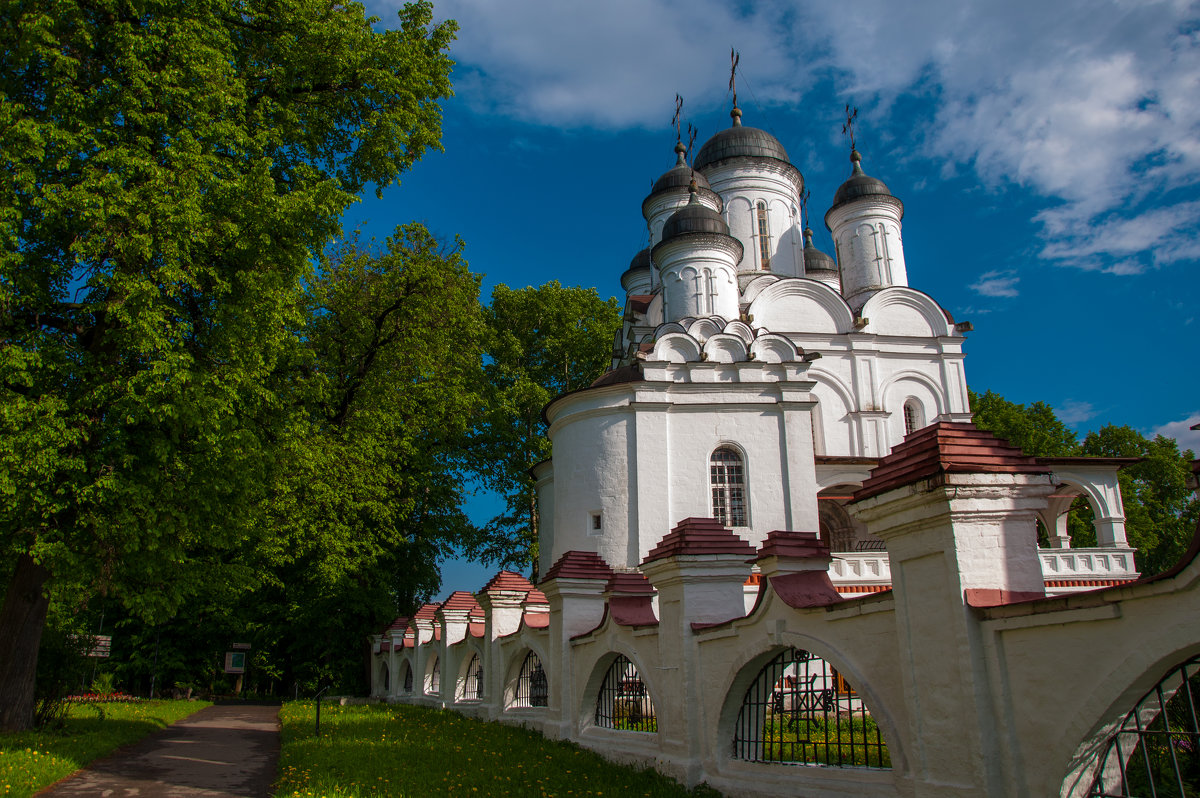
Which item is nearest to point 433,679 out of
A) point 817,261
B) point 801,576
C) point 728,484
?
point 728,484

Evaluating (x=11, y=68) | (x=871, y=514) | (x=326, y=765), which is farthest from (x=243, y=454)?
(x=871, y=514)

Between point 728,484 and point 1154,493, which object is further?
point 1154,493

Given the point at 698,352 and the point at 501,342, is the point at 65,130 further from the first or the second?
the point at 501,342

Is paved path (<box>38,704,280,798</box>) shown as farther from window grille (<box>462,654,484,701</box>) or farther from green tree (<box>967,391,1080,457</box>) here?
green tree (<box>967,391,1080,457</box>)

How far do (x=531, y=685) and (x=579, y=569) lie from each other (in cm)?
301

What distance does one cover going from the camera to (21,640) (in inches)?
416

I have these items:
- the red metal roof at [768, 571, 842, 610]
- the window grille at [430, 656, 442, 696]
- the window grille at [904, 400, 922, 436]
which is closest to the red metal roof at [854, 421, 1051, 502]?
the red metal roof at [768, 571, 842, 610]

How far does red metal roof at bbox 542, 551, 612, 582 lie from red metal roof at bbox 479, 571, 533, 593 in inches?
92.7

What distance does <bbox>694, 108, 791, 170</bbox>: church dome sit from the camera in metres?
28.8

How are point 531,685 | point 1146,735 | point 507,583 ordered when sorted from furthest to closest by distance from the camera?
point 507,583, point 531,685, point 1146,735

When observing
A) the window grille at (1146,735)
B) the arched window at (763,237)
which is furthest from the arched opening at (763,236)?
the window grille at (1146,735)

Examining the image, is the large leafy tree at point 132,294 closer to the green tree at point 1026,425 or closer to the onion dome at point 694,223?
the onion dome at point 694,223

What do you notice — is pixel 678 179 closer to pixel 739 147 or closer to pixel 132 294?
pixel 739 147

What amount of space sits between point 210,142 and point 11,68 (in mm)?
2572
